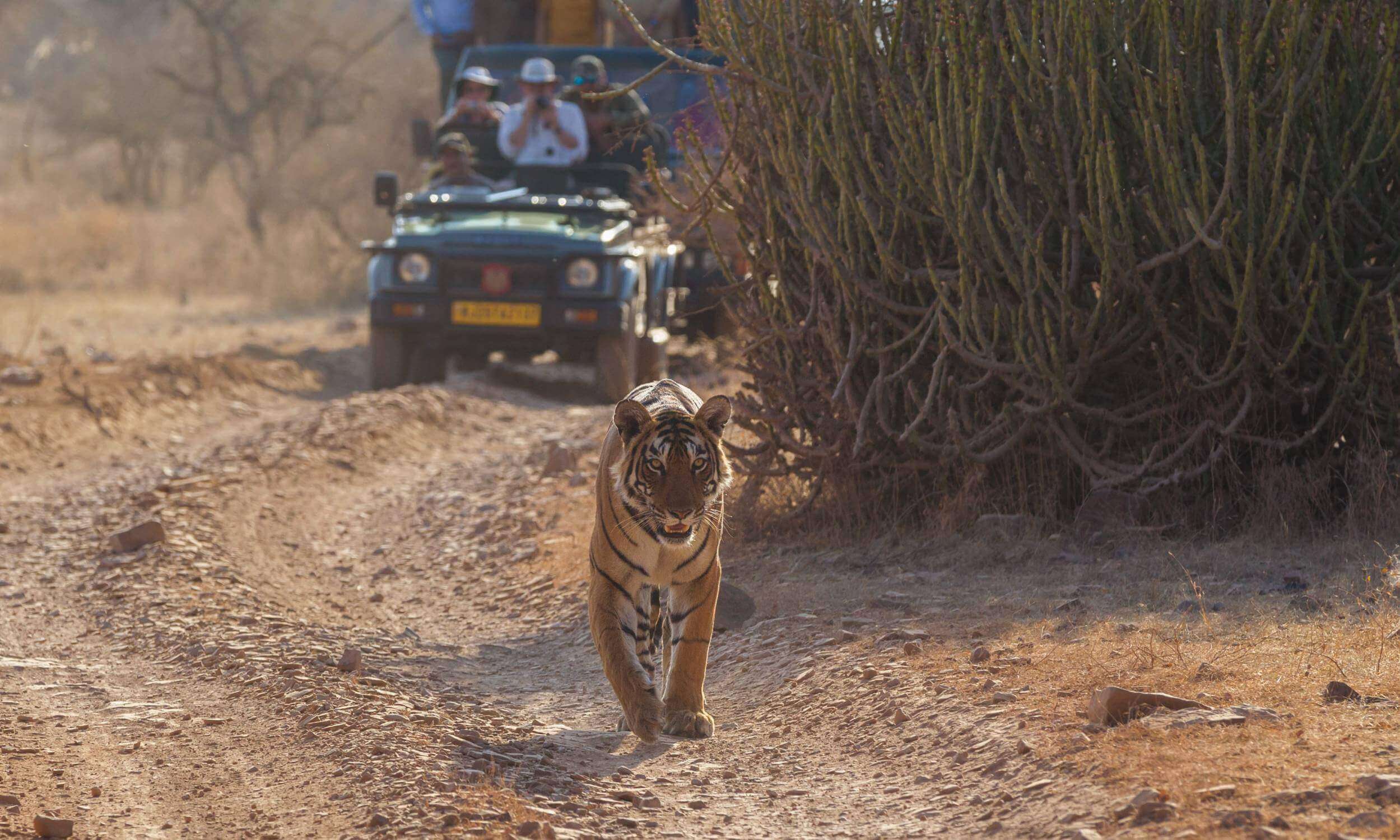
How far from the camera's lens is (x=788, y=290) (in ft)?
24.2

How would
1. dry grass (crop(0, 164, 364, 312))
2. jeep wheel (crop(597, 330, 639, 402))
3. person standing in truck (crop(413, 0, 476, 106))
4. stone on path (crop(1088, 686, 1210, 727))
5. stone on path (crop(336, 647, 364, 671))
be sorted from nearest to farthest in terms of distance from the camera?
stone on path (crop(1088, 686, 1210, 727)) → stone on path (crop(336, 647, 364, 671)) → jeep wheel (crop(597, 330, 639, 402)) → person standing in truck (crop(413, 0, 476, 106)) → dry grass (crop(0, 164, 364, 312))

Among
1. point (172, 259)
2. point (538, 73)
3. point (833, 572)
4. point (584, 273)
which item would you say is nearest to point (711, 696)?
point (833, 572)

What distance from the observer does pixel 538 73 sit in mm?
12516

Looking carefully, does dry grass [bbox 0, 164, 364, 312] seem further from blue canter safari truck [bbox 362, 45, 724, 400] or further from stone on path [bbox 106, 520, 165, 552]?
stone on path [bbox 106, 520, 165, 552]

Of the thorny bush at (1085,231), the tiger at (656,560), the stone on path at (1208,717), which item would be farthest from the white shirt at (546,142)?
the stone on path at (1208,717)

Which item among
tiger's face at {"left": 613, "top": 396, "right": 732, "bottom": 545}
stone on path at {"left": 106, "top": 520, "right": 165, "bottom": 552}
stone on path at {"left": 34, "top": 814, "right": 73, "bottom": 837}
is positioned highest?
tiger's face at {"left": 613, "top": 396, "right": 732, "bottom": 545}

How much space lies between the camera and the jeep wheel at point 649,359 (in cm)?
1250

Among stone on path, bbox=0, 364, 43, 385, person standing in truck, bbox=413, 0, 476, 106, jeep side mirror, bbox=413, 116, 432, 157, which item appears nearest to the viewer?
stone on path, bbox=0, 364, 43, 385

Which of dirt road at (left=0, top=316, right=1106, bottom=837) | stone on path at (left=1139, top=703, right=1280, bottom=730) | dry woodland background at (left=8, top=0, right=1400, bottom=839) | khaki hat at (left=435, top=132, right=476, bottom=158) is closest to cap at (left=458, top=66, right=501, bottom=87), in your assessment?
khaki hat at (left=435, top=132, right=476, bottom=158)

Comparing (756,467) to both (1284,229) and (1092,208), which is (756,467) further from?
(1284,229)

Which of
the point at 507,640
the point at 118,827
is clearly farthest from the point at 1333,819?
the point at 507,640

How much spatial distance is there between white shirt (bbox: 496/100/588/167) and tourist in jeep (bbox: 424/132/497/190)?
1.24 ft

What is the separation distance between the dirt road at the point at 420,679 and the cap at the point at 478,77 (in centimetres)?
410

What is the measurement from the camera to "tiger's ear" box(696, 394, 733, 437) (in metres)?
4.84
